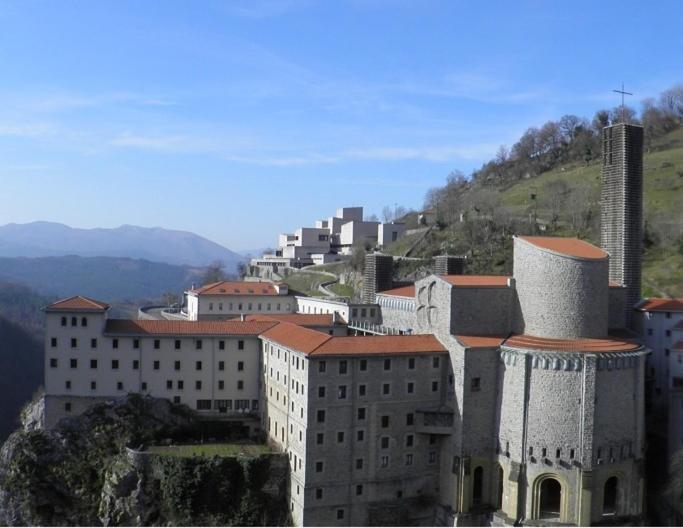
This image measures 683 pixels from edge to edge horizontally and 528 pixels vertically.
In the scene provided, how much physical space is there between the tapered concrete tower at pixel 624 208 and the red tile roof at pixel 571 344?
38.2 feet

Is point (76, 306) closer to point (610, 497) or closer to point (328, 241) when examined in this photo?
point (610, 497)

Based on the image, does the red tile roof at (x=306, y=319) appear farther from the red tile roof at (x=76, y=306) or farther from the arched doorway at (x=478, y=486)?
the arched doorway at (x=478, y=486)

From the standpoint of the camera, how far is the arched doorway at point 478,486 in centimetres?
4678

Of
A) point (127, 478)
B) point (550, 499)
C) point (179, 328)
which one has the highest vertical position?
point (179, 328)

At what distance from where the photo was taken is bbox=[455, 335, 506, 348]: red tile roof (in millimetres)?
46188

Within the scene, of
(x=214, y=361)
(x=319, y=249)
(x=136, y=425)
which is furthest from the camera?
(x=319, y=249)

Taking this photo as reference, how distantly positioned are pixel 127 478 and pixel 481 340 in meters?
25.1

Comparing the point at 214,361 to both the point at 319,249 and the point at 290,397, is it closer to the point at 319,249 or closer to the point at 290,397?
the point at 290,397

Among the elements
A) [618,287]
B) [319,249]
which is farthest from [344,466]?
[319,249]

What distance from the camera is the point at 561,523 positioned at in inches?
1730

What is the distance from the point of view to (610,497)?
154 feet

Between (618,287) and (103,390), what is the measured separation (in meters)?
40.7

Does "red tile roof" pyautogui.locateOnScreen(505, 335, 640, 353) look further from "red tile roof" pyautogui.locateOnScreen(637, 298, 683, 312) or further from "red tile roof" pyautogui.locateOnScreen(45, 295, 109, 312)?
"red tile roof" pyautogui.locateOnScreen(45, 295, 109, 312)

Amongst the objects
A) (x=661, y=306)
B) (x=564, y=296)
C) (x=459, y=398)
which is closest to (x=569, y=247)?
(x=564, y=296)
